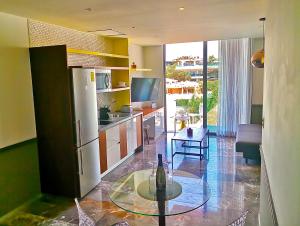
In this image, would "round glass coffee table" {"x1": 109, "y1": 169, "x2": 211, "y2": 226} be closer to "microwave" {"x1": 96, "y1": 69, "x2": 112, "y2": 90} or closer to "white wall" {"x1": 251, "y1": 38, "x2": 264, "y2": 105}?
"microwave" {"x1": 96, "y1": 69, "x2": 112, "y2": 90}

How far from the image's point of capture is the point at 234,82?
624 centimetres

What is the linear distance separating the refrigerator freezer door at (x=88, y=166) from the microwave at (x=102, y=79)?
1.06 m

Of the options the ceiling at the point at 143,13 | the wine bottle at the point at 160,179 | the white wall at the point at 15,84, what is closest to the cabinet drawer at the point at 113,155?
the white wall at the point at 15,84

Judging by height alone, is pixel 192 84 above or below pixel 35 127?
above

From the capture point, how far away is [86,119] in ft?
11.6

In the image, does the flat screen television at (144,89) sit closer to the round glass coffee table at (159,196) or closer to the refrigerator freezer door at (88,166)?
the refrigerator freezer door at (88,166)

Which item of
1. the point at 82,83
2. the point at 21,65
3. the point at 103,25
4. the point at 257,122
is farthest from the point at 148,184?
the point at 257,122

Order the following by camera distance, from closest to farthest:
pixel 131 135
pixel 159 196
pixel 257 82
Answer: pixel 159 196
pixel 131 135
pixel 257 82

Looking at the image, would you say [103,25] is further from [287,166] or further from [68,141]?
[287,166]

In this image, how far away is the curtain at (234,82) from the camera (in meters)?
6.09

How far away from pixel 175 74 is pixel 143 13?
390cm

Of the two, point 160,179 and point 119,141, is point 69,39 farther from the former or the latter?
point 160,179

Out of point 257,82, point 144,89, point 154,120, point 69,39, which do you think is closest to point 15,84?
point 69,39

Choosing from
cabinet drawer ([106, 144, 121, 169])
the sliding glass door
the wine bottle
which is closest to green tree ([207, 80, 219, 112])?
the sliding glass door
